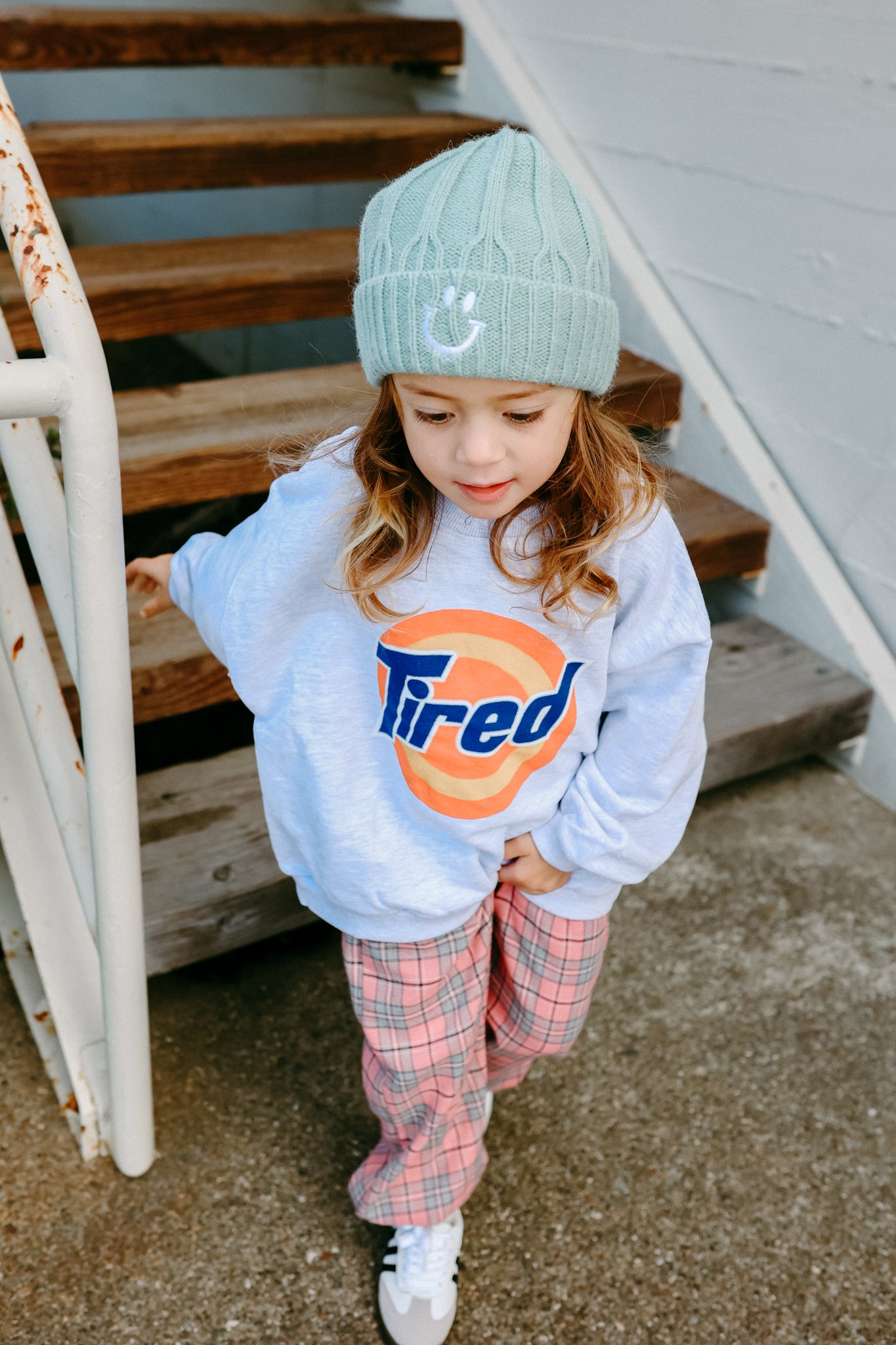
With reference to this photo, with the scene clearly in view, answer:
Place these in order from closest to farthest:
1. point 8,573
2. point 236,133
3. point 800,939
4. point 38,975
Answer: point 8,573 → point 38,975 → point 800,939 → point 236,133

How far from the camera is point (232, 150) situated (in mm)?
2371

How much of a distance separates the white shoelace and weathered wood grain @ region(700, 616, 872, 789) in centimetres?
98

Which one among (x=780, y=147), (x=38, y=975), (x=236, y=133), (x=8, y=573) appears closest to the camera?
(x=8, y=573)

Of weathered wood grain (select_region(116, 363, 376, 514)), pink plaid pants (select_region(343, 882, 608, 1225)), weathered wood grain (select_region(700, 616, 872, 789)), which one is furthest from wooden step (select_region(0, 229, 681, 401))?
pink plaid pants (select_region(343, 882, 608, 1225))

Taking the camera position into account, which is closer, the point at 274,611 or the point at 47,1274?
the point at 274,611

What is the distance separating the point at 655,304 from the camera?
7.87ft

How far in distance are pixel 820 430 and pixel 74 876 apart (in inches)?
62.7

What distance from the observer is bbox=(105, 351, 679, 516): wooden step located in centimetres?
195

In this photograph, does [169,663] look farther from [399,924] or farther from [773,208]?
[773,208]

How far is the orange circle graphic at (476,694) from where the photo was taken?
3.53 feet

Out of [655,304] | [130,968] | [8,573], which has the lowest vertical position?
[130,968]

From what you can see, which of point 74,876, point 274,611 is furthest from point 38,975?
point 274,611

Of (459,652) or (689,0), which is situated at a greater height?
A: (689,0)

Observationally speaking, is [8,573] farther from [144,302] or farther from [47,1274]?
[144,302]
